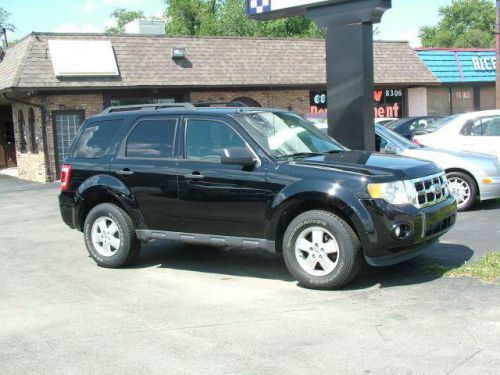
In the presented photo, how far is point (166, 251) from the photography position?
8398 mm

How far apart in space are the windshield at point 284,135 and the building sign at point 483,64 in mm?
22879

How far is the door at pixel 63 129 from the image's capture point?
1938 cm

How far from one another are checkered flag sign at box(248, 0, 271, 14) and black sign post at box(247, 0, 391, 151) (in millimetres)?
1116

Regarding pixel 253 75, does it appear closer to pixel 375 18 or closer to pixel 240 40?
pixel 240 40

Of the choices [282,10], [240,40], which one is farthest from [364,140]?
[240,40]

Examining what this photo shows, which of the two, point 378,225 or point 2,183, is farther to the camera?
point 2,183

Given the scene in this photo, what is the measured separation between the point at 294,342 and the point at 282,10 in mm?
7500

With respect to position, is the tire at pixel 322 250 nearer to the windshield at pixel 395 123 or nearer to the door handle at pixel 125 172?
the door handle at pixel 125 172

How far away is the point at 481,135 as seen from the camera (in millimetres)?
11523

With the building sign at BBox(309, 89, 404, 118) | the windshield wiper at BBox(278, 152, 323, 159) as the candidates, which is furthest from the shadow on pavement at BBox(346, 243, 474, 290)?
the building sign at BBox(309, 89, 404, 118)

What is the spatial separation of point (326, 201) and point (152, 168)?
2196mm

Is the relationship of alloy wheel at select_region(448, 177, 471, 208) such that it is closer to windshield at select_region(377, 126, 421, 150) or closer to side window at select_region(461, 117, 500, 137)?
windshield at select_region(377, 126, 421, 150)

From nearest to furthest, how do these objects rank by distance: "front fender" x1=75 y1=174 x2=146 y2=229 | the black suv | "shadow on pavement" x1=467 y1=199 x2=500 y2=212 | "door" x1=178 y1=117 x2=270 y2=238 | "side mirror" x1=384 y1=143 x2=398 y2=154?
1. the black suv
2. "door" x1=178 y1=117 x2=270 y2=238
3. "front fender" x1=75 y1=174 x2=146 y2=229
4. "shadow on pavement" x1=467 y1=199 x2=500 y2=212
5. "side mirror" x1=384 y1=143 x2=398 y2=154

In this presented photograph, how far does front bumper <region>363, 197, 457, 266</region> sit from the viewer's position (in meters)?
5.70
